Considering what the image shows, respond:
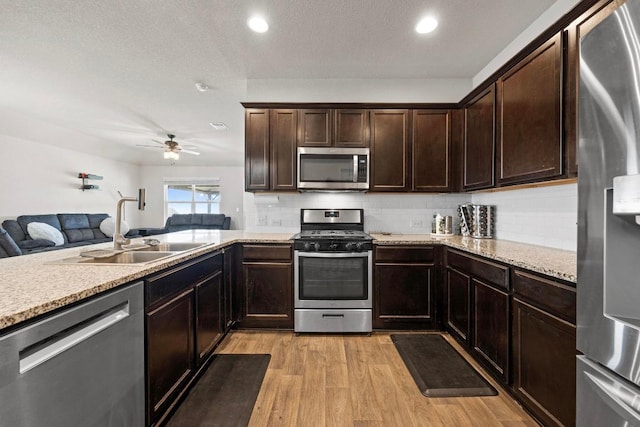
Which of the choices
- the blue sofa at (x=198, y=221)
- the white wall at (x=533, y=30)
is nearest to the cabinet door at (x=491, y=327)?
the white wall at (x=533, y=30)

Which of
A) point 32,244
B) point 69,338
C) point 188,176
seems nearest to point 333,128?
point 69,338

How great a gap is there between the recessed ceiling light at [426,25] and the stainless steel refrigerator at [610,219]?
1.53 meters

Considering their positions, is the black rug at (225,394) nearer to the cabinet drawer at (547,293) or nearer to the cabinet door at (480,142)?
the cabinet drawer at (547,293)

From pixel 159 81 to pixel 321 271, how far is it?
2.85 m

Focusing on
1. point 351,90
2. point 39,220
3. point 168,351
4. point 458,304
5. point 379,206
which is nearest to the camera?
point 168,351

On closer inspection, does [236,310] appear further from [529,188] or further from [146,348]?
[529,188]

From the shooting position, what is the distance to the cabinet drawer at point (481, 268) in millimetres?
1812

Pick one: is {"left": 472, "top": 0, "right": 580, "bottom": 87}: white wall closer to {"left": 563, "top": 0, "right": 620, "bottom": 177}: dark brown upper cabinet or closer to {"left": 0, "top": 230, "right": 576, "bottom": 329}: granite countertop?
{"left": 563, "top": 0, "right": 620, "bottom": 177}: dark brown upper cabinet

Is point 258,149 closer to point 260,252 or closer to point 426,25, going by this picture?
point 260,252

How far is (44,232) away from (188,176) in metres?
4.15

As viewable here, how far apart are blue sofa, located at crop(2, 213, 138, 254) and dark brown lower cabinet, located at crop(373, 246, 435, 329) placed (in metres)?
5.51

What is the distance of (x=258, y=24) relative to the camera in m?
2.23

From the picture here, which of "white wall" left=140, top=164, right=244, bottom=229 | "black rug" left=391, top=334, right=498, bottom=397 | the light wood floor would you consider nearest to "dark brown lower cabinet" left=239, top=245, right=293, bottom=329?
the light wood floor

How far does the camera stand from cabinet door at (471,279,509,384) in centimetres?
180
